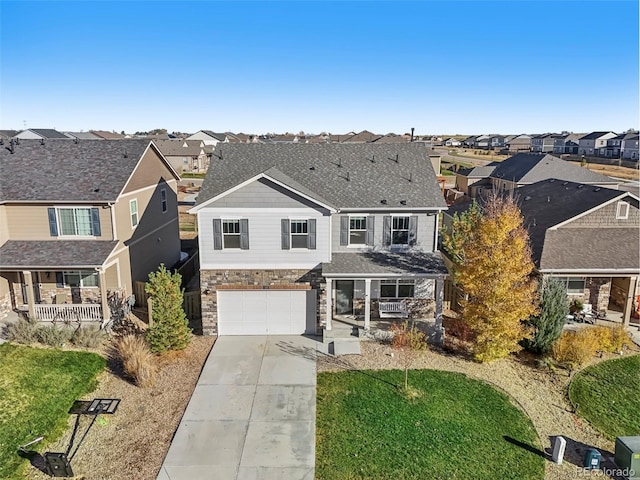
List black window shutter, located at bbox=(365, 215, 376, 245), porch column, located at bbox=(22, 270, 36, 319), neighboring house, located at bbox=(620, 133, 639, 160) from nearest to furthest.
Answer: porch column, located at bbox=(22, 270, 36, 319), black window shutter, located at bbox=(365, 215, 376, 245), neighboring house, located at bbox=(620, 133, 639, 160)

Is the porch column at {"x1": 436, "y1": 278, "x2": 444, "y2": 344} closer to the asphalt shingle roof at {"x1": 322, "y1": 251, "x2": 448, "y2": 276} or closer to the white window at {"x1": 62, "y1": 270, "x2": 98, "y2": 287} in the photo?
the asphalt shingle roof at {"x1": 322, "y1": 251, "x2": 448, "y2": 276}

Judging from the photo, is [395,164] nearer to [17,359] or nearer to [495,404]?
[495,404]

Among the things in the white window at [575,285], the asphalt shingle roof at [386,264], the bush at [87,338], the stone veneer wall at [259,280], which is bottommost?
the bush at [87,338]

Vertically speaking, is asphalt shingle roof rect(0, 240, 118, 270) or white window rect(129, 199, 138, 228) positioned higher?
white window rect(129, 199, 138, 228)

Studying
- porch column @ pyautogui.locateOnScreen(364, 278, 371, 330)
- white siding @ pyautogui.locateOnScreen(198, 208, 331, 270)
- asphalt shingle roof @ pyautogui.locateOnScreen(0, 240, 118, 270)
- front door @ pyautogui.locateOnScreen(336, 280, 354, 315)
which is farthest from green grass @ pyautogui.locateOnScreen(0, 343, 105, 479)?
porch column @ pyautogui.locateOnScreen(364, 278, 371, 330)

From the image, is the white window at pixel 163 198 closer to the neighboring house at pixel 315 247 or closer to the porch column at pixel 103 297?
the neighboring house at pixel 315 247

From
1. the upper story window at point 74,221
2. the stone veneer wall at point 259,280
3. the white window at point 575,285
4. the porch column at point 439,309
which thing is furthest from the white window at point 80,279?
the white window at point 575,285

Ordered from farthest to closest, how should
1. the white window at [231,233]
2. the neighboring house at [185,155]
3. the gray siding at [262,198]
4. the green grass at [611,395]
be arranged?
1. the neighboring house at [185,155]
2. the white window at [231,233]
3. the gray siding at [262,198]
4. the green grass at [611,395]

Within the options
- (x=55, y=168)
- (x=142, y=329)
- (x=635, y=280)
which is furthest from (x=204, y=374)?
(x=635, y=280)
